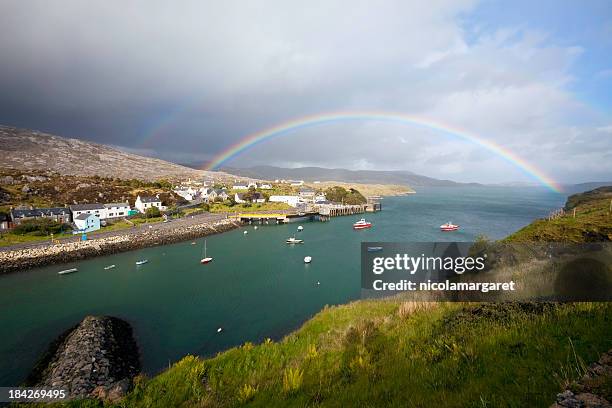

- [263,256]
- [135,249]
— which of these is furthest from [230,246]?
[135,249]

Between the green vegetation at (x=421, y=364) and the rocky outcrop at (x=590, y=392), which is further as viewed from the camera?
the green vegetation at (x=421, y=364)

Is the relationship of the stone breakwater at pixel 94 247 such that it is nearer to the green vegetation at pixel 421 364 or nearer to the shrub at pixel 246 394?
the green vegetation at pixel 421 364

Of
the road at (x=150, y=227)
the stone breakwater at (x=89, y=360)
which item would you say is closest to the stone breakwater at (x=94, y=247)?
the road at (x=150, y=227)

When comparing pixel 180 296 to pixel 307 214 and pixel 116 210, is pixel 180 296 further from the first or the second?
pixel 307 214

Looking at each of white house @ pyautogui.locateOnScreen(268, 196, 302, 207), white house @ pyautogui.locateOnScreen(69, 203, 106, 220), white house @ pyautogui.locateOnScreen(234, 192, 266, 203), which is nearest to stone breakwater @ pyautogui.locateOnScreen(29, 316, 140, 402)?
white house @ pyautogui.locateOnScreen(69, 203, 106, 220)

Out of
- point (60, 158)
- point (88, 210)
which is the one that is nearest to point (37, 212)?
point (88, 210)
